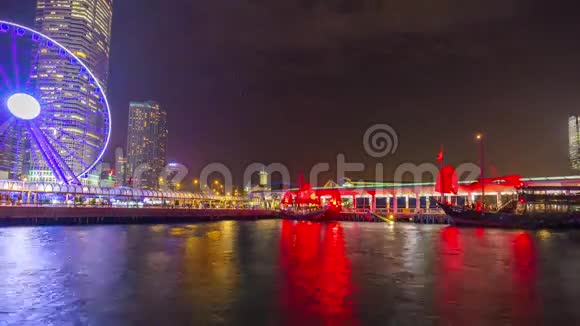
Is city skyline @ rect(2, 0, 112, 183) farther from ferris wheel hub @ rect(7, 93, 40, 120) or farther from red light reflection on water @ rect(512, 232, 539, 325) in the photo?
red light reflection on water @ rect(512, 232, 539, 325)

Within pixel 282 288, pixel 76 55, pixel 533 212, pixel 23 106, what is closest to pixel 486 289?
pixel 282 288

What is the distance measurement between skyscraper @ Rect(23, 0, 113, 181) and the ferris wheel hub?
37.4 ft

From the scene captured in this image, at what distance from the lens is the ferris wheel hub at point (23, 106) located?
55.6 m

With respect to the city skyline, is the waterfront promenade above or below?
below

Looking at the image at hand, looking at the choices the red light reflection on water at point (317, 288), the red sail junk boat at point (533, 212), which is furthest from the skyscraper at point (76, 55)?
the red sail junk boat at point (533, 212)

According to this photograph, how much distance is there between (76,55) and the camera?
481 ft

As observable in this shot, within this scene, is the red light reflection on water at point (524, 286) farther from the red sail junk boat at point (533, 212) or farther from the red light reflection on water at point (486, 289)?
the red sail junk boat at point (533, 212)

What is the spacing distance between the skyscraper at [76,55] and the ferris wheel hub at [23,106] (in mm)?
11404

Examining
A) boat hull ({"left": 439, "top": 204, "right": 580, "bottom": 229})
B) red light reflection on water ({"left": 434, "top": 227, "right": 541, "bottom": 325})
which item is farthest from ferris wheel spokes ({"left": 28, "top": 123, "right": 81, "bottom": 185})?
boat hull ({"left": 439, "top": 204, "right": 580, "bottom": 229})

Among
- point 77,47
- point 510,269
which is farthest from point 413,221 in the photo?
point 77,47

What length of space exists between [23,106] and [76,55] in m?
103

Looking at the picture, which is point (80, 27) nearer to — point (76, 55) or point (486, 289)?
point (76, 55)

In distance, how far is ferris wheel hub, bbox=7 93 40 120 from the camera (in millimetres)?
55641

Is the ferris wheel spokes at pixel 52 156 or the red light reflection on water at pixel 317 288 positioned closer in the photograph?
the red light reflection on water at pixel 317 288
